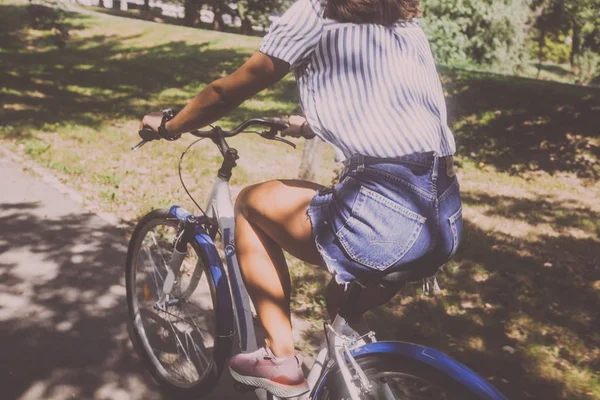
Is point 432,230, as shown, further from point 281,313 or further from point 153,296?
point 153,296

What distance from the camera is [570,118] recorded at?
35.1 ft

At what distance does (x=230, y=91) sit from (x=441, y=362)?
3.77 feet

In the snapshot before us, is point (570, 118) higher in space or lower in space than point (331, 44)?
lower

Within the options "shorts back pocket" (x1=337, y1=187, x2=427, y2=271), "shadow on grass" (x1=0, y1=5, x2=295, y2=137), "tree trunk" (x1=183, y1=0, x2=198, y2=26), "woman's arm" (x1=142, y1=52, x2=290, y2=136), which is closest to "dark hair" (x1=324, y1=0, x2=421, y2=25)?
"woman's arm" (x1=142, y1=52, x2=290, y2=136)

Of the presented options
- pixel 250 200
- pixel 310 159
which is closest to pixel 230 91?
pixel 250 200

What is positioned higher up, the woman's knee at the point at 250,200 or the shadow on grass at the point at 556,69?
the woman's knee at the point at 250,200

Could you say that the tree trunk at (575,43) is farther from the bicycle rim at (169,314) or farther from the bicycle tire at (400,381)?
the bicycle tire at (400,381)

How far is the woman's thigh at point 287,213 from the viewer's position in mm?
2064

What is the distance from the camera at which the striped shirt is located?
180cm

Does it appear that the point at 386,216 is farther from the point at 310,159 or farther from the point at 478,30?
the point at 478,30

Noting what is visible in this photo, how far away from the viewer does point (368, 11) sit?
1.84m

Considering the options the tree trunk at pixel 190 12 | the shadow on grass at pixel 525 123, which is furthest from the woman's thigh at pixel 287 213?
the tree trunk at pixel 190 12

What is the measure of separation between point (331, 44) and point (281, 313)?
1097 mm

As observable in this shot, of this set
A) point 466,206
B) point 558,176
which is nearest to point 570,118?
point 558,176
